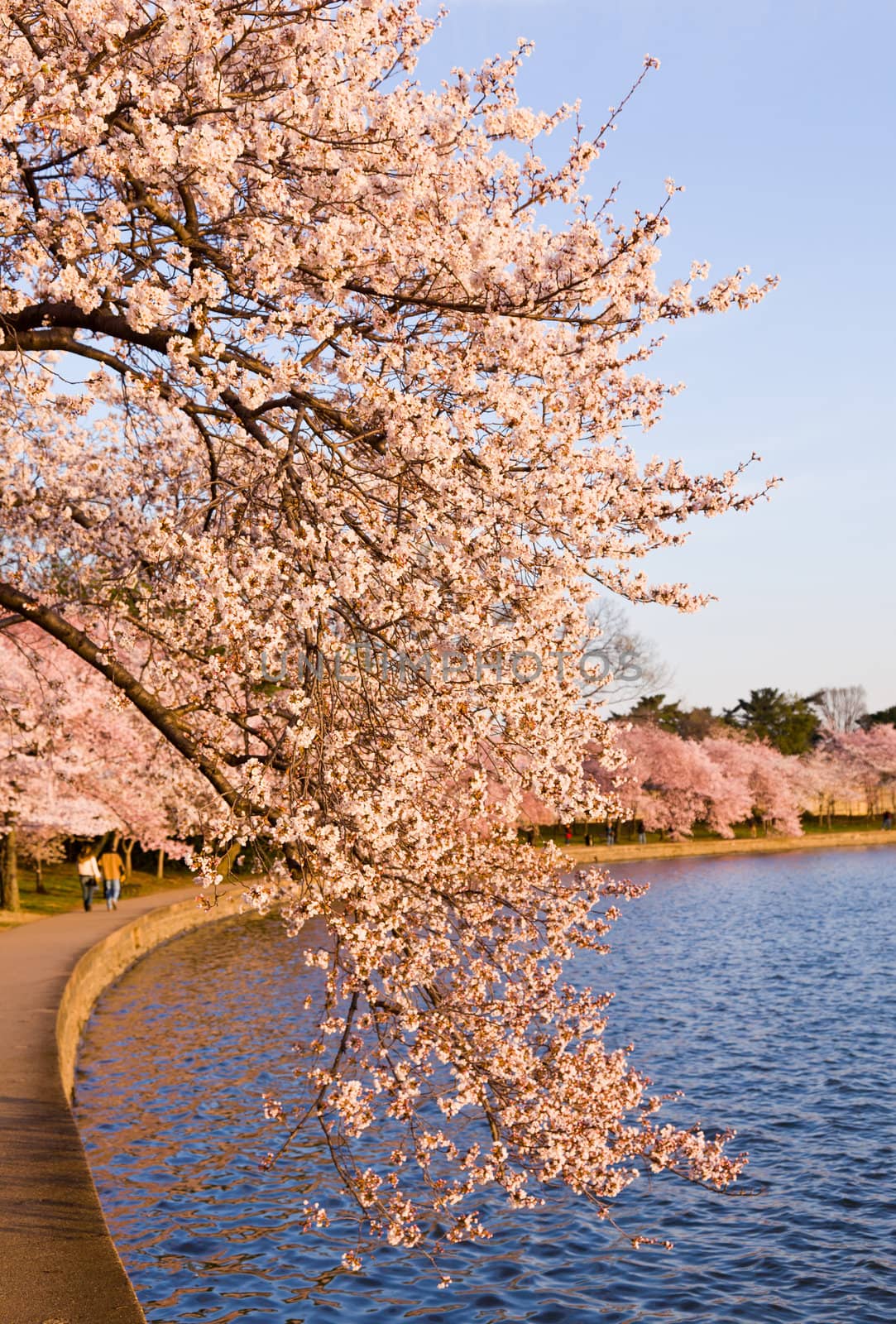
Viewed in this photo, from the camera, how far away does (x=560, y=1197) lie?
1316 cm

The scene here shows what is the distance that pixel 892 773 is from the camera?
97.9 m

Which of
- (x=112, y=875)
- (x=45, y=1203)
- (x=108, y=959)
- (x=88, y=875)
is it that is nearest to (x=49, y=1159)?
(x=45, y=1203)

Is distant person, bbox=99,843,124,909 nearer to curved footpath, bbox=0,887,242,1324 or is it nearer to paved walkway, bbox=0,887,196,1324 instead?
curved footpath, bbox=0,887,242,1324

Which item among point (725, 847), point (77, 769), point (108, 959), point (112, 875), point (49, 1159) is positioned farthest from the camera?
point (725, 847)

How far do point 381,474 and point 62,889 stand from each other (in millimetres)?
34355

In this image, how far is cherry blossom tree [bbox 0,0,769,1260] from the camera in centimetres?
626

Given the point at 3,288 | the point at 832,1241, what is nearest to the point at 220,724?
the point at 3,288

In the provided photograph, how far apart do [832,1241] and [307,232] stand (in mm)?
10556

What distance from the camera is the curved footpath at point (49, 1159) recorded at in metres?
7.10

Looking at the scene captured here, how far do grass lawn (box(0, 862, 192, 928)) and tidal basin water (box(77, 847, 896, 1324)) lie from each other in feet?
15.6

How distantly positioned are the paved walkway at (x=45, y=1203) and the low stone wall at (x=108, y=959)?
42cm

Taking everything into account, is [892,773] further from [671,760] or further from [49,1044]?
[49,1044]

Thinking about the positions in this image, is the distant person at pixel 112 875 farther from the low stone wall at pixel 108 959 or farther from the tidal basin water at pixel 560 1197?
the tidal basin water at pixel 560 1197

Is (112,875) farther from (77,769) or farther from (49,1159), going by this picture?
(49,1159)
